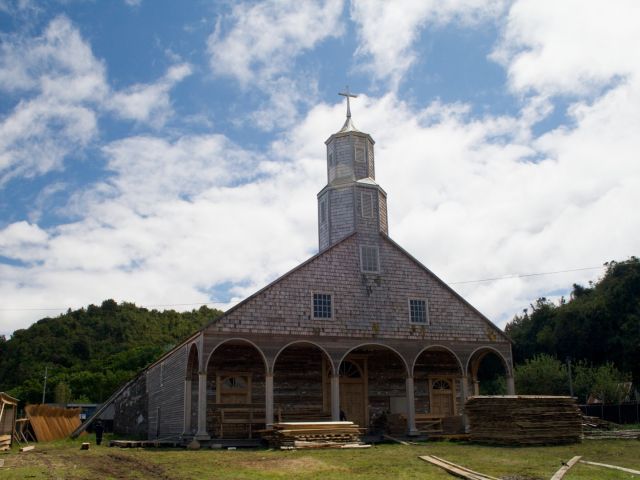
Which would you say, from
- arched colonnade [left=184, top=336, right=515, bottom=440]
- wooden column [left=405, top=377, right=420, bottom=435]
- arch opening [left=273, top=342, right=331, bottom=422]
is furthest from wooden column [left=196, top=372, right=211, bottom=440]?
wooden column [left=405, top=377, right=420, bottom=435]

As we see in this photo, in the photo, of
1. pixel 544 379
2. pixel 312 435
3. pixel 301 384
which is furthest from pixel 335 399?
pixel 544 379

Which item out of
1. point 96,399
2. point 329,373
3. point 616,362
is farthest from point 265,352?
point 96,399

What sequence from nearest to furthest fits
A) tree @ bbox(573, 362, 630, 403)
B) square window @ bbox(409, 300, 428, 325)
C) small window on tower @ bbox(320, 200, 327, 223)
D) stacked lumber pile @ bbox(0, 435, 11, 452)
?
stacked lumber pile @ bbox(0, 435, 11, 452) < square window @ bbox(409, 300, 428, 325) < small window on tower @ bbox(320, 200, 327, 223) < tree @ bbox(573, 362, 630, 403)

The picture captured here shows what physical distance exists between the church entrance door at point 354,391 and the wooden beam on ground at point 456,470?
38.0 feet

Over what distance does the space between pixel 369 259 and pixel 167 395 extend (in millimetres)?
11144

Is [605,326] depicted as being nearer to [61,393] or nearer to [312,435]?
[312,435]

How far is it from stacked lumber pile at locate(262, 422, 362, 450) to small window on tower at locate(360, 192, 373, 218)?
11018 millimetres

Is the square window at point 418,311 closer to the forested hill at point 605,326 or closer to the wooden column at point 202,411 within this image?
the wooden column at point 202,411

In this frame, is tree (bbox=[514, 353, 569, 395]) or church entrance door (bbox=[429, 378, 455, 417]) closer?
church entrance door (bbox=[429, 378, 455, 417])

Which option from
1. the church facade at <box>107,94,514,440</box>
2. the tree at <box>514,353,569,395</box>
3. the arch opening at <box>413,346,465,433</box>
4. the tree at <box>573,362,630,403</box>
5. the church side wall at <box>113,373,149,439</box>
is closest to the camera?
the church facade at <box>107,94,514,440</box>

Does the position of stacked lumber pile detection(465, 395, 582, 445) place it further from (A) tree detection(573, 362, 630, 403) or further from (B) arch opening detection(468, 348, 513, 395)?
(B) arch opening detection(468, 348, 513, 395)

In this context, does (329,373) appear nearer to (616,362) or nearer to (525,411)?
(525,411)

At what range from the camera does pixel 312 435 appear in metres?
20.5

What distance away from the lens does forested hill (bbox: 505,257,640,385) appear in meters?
49.8
